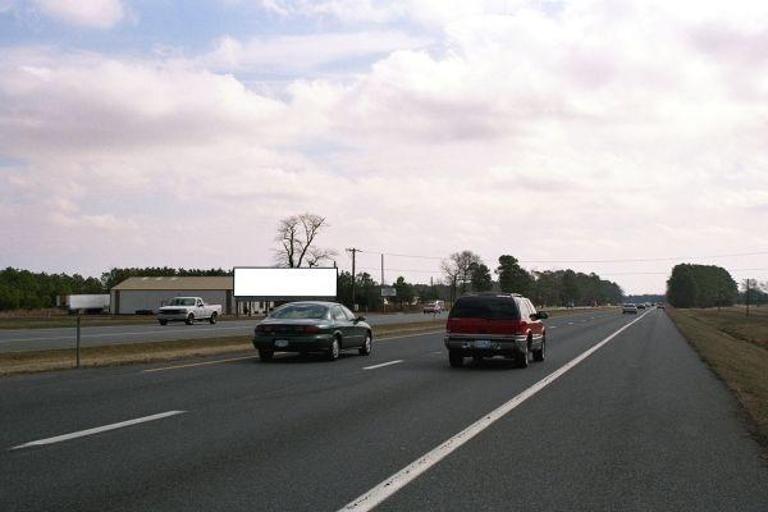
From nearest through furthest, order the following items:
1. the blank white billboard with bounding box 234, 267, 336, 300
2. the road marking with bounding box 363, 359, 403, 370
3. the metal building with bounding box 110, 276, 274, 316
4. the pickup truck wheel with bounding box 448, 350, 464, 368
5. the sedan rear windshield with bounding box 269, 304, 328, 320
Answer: the road marking with bounding box 363, 359, 403, 370 < the pickup truck wheel with bounding box 448, 350, 464, 368 < the sedan rear windshield with bounding box 269, 304, 328, 320 < the blank white billboard with bounding box 234, 267, 336, 300 < the metal building with bounding box 110, 276, 274, 316

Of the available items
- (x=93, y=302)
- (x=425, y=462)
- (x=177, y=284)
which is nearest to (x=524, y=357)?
(x=425, y=462)

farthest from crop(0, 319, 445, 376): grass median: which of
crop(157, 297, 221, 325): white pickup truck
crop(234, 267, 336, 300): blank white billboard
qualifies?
crop(234, 267, 336, 300): blank white billboard

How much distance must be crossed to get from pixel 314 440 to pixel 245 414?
2.24 meters

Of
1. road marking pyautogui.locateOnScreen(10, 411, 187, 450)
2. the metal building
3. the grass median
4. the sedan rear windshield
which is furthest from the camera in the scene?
the metal building

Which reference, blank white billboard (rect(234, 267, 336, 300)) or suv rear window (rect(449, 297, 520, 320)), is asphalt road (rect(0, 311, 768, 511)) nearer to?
suv rear window (rect(449, 297, 520, 320))

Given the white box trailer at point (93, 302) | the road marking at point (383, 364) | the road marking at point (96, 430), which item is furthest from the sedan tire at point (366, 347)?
the white box trailer at point (93, 302)

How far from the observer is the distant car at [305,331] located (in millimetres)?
20094

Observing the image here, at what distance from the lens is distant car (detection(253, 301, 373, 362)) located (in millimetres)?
20094

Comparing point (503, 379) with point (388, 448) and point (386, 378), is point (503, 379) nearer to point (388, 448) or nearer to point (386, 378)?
point (386, 378)

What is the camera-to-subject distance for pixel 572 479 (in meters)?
6.98

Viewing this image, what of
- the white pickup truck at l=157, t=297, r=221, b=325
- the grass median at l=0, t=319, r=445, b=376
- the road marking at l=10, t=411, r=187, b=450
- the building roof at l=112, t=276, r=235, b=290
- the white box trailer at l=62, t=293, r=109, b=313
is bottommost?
the road marking at l=10, t=411, r=187, b=450

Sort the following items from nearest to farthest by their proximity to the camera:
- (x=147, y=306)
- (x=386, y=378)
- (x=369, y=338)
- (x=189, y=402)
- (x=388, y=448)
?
(x=388, y=448)
(x=189, y=402)
(x=386, y=378)
(x=369, y=338)
(x=147, y=306)

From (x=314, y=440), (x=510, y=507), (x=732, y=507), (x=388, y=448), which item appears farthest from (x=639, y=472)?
(x=314, y=440)

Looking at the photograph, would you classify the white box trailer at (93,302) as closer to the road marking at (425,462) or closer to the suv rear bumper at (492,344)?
the suv rear bumper at (492,344)
